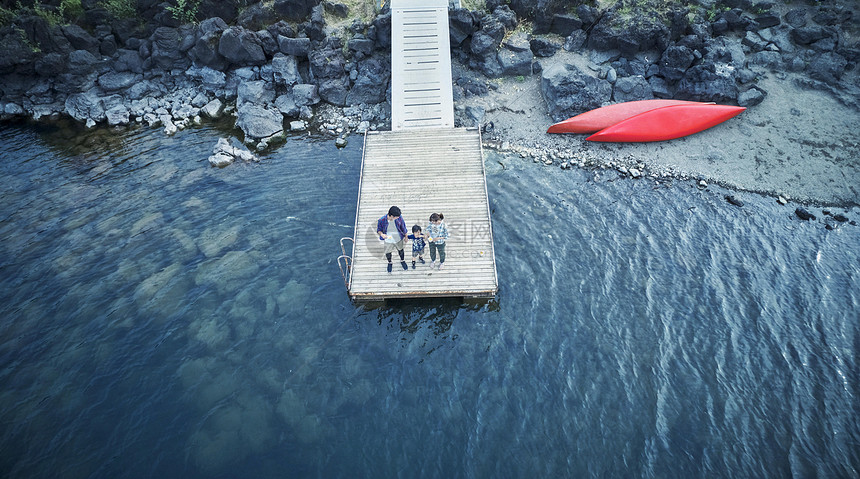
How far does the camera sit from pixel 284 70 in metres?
21.9

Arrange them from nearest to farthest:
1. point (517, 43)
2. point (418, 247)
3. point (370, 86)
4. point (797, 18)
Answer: point (418, 247), point (797, 18), point (370, 86), point (517, 43)

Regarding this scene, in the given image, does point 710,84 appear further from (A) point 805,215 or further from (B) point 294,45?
(B) point 294,45

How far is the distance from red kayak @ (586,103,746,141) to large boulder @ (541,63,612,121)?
1.94 meters

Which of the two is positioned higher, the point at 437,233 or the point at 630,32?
the point at 630,32

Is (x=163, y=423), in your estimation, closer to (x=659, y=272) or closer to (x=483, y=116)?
(x=659, y=272)

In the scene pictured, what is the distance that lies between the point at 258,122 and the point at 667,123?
18545 millimetres

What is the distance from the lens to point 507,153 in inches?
743

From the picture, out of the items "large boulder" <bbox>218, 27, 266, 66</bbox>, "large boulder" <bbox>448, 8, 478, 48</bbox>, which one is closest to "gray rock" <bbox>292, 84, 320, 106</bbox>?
"large boulder" <bbox>218, 27, 266, 66</bbox>

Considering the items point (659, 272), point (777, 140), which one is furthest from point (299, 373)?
point (777, 140)

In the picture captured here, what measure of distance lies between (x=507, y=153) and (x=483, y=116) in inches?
106

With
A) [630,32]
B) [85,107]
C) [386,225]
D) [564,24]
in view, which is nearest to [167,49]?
[85,107]

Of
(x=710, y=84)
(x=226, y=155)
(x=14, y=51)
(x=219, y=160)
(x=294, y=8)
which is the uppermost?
(x=294, y=8)

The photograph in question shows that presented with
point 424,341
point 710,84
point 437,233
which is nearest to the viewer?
point 437,233

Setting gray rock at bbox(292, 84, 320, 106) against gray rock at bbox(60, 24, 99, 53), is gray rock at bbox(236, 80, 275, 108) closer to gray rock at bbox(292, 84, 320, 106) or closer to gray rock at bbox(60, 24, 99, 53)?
gray rock at bbox(292, 84, 320, 106)
